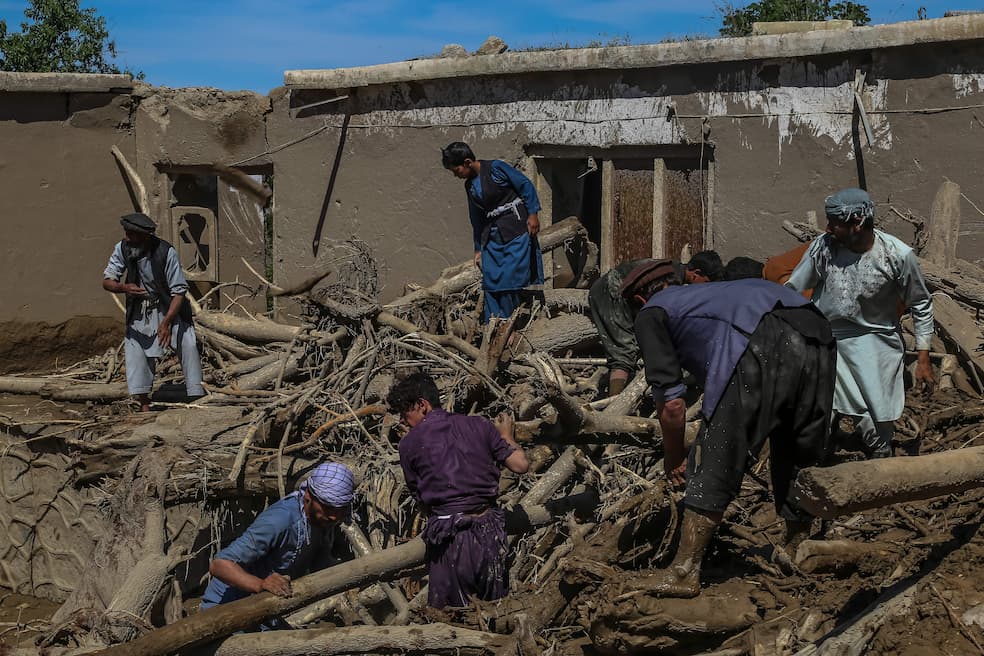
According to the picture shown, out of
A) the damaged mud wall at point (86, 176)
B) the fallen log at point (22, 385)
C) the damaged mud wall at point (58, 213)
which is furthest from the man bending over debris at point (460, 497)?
the damaged mud wall at point (58, 213)

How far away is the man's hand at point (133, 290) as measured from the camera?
7926mm

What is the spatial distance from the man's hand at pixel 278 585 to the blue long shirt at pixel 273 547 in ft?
0.73

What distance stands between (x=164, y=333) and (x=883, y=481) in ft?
18.5

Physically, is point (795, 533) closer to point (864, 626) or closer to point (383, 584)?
point (864, 626)

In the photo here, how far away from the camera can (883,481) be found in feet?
12.3

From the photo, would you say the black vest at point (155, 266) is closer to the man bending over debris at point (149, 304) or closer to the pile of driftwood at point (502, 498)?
the man bending over debris at point (149, 304)

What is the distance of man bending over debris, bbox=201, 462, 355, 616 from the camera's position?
4.95 meters

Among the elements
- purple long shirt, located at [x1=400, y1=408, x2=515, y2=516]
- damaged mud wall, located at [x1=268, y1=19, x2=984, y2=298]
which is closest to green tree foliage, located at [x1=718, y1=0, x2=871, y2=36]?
damaged mud wall, located at [x1=268, y1=19, x2=984, y2=298]

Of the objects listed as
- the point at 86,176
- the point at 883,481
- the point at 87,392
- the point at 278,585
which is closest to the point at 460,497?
the point at 278,585

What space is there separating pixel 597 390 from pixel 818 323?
3.18 m

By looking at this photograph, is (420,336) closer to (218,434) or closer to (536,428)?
(218,434)

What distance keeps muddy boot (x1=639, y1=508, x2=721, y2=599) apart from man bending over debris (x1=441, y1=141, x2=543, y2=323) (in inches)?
157

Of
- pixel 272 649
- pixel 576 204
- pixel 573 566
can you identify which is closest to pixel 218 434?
pixel 272 649

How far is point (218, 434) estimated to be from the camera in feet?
24.5
